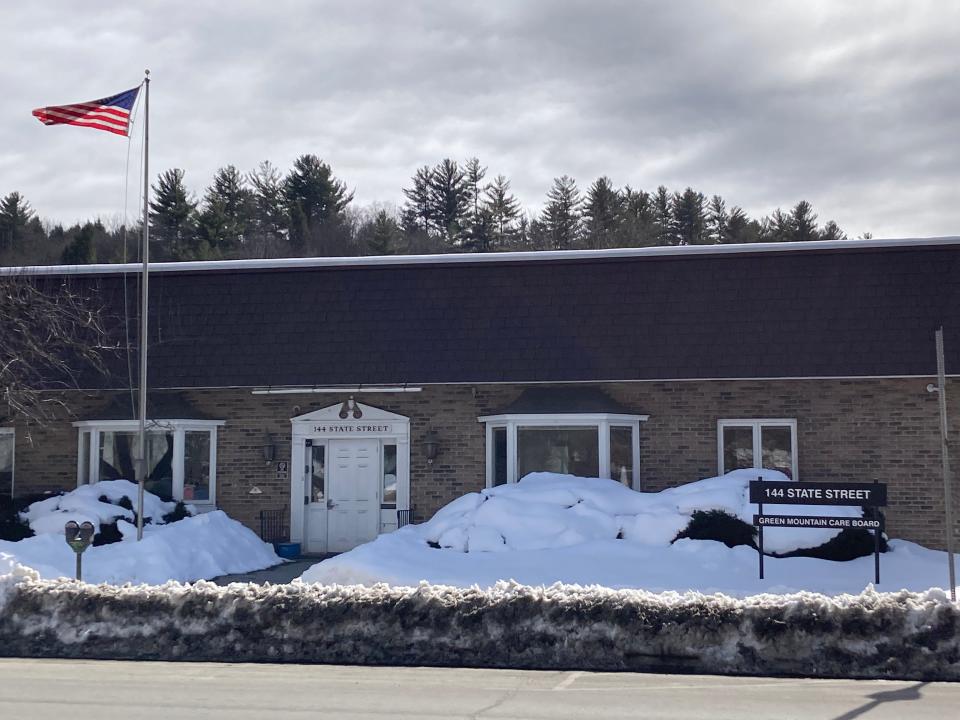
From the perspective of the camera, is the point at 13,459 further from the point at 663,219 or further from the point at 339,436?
the point at 663,219

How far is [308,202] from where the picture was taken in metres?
63.1

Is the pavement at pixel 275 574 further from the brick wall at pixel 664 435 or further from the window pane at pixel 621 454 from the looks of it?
the window pane at pixel 621 454

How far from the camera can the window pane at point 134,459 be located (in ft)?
67.3

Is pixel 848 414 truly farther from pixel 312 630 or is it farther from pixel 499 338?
pixel 312 630

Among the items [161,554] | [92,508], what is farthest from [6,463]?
[161,554]

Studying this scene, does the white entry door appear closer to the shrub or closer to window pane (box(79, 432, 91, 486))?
window pane (box(79, 432, 91, 486))

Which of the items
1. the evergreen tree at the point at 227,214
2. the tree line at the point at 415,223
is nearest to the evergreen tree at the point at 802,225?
the tree line at the point at 415,223

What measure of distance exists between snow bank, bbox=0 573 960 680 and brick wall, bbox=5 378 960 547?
8005mm

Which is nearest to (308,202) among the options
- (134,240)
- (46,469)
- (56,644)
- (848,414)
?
(134,240)

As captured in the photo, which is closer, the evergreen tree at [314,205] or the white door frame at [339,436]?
the white door frame at [339,436]

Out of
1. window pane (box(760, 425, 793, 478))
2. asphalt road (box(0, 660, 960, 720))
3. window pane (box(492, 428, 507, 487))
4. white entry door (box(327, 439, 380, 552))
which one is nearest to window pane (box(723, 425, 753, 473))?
window pane (box(760, 425, 793, 478))

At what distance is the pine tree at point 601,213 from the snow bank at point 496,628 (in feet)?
165

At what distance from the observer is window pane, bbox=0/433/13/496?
21.3m

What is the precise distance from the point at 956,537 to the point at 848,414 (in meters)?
2.77
